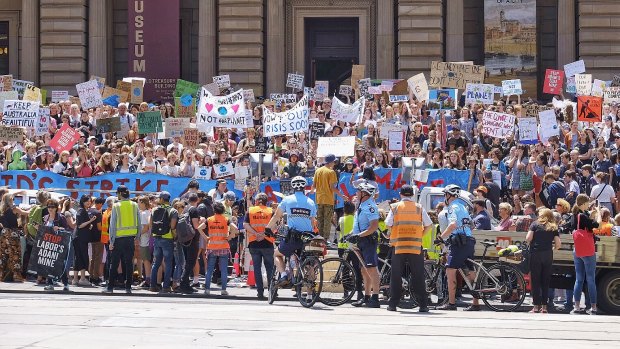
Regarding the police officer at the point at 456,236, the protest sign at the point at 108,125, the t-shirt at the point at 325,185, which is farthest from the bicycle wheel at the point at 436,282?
the protest sign at the point at 108,125

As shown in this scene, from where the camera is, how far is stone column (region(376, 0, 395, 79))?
42406 millimetres

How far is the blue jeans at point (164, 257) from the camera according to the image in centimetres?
2345

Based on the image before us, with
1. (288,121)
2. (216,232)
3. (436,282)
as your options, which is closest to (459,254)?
(436,282)

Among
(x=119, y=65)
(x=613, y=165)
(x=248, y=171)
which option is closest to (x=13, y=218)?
(x=248, y=171)

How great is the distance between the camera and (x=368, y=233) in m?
20.7

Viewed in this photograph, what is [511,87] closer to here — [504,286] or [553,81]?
[553,81]

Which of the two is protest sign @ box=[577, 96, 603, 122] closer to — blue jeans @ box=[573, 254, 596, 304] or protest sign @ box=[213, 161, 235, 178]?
protest sign @ box=[213, 161, 235, 178]

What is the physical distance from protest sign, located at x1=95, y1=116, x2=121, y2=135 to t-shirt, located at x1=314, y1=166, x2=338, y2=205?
8278 millimetres

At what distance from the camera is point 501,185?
27.4 metres

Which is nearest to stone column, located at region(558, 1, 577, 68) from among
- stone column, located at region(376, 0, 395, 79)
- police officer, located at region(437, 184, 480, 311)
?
stone column, located at region(376, 0, 395, 79)

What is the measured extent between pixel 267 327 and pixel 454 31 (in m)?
26.5

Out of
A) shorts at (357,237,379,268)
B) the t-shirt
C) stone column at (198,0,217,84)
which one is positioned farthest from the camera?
stone column at (198,0,217,84)

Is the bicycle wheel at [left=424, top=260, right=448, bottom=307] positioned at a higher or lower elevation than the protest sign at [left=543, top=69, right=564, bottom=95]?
lower

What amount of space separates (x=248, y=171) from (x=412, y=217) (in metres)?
7.80
